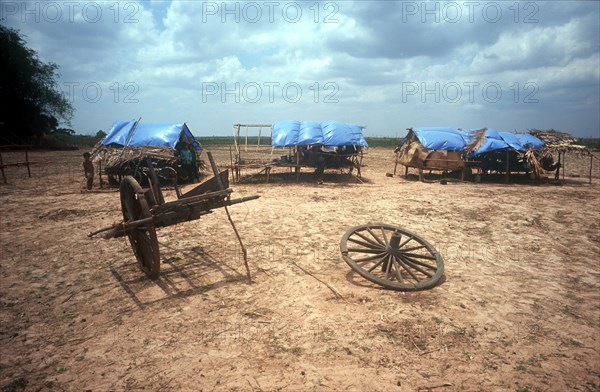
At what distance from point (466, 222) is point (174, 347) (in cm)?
843

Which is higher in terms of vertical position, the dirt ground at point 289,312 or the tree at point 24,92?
the tree at point 24,92

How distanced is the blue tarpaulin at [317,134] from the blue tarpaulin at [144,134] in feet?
15.7

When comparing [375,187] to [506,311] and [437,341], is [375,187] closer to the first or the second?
[506,311]

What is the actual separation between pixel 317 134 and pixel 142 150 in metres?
8.41

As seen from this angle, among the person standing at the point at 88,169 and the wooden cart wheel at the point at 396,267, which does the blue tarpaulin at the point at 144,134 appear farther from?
the wooden cart wheel at the point at 396,267

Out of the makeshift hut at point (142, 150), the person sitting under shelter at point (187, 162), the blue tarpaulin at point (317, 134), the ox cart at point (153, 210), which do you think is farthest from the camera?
the blue tarpaulin at point (317, 134)

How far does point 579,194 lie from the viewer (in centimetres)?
1307

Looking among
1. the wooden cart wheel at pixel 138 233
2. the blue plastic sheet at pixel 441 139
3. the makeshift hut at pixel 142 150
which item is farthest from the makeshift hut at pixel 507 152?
the wooden cart wheel at pixel 138 233

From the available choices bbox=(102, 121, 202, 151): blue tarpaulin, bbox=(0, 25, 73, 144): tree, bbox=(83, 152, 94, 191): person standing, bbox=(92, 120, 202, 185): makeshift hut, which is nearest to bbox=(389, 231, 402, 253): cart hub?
bbox=(92, 120, 202, 185): makeshift hut

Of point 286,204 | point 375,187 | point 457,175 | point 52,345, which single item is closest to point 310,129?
point 375,187

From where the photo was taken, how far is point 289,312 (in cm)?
448

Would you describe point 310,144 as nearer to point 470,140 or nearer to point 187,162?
point 187,162

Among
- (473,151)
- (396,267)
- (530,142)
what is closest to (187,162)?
(396,267)

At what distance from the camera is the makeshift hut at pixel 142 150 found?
1346 cm
